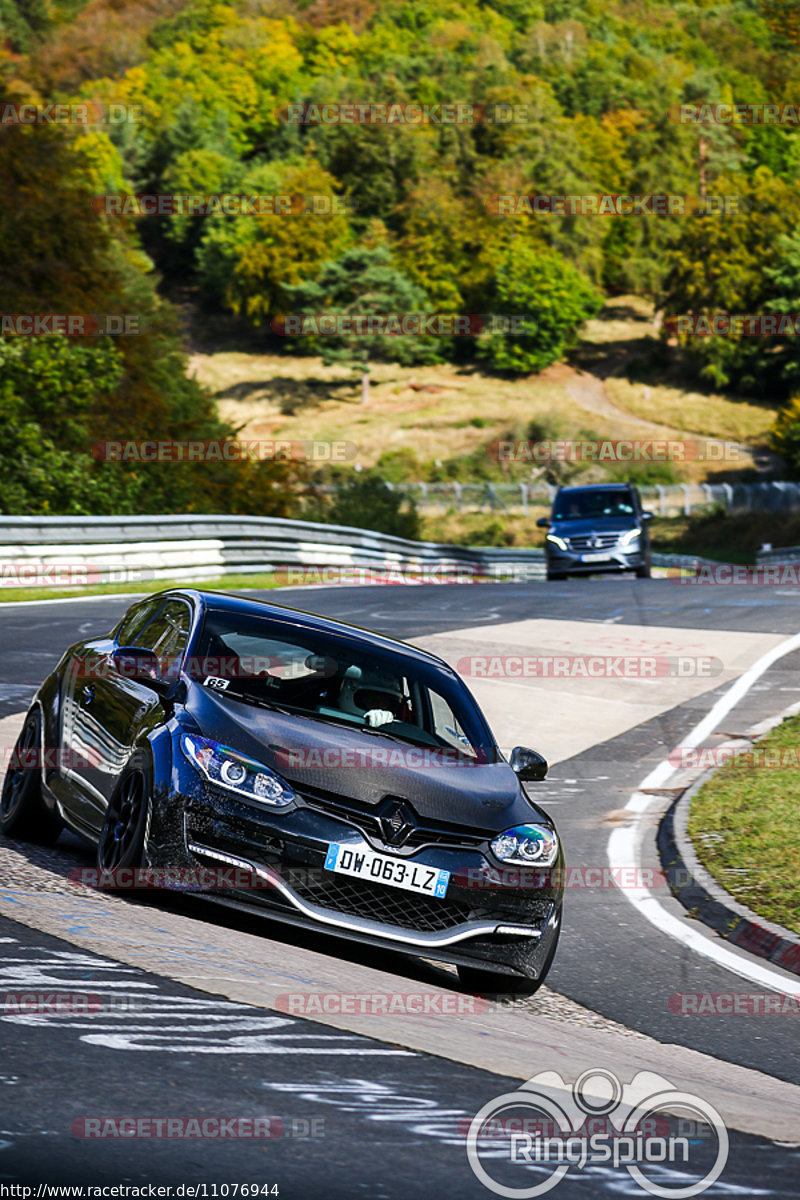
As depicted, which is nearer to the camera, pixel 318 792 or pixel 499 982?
pixel 318 792

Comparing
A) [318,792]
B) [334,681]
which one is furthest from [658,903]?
[318,792]

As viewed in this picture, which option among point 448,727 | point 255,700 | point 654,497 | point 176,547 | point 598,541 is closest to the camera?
point 255,700

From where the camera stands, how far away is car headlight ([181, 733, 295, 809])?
6.34m

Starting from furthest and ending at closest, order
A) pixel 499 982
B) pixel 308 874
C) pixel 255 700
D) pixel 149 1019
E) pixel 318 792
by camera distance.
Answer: pixel 255 700, pixel 499 982, pixel 318 792, pixel 308 874, pixel 149 1019

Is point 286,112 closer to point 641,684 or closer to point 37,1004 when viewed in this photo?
point 641,684

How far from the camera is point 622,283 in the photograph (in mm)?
129500

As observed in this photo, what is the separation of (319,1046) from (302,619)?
10.6 feet

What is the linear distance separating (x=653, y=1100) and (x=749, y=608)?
19168mm

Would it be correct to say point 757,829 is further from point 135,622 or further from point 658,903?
point 135,622

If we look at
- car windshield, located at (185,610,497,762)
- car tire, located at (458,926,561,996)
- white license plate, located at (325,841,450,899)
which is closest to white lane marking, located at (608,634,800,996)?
car tire, located at (458,926,561,996)

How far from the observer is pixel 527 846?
21.9 feet

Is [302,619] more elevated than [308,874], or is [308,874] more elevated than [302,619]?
[302,619]

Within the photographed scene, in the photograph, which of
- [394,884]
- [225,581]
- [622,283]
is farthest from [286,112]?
[394,884]

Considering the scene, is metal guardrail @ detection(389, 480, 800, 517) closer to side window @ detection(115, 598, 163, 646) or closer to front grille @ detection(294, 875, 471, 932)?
Result: side window @ detection(115, 598, 163, 646)
